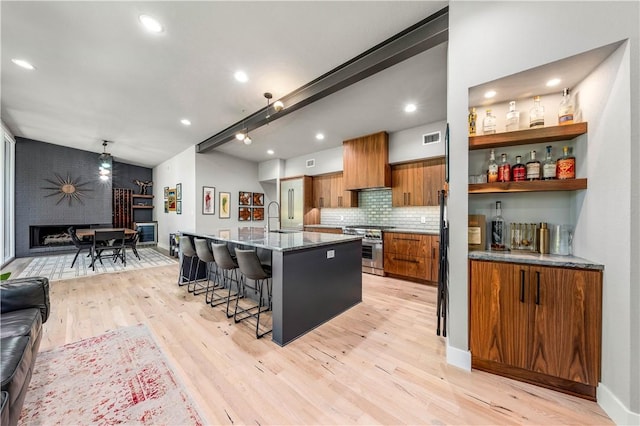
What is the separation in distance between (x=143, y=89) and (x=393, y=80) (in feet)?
11.0

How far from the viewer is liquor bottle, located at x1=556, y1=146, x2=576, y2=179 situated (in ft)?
5.71

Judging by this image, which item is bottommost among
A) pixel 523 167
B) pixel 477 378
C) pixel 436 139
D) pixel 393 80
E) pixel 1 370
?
pixel 477 378

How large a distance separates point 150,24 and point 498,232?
358cm

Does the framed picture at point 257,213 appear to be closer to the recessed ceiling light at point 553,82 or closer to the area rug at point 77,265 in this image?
the area rug at point 77,265

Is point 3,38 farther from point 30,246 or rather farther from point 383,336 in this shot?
point 30,246

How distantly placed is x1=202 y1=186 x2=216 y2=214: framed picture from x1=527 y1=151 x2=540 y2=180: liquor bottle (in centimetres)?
613

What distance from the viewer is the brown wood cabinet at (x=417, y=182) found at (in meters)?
4.26

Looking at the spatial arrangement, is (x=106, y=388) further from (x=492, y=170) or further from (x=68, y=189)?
(x=68, y=189)

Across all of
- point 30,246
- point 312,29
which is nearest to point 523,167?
point 312,29

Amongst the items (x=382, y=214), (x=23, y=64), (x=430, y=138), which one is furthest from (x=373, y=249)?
(x=23, y=64)

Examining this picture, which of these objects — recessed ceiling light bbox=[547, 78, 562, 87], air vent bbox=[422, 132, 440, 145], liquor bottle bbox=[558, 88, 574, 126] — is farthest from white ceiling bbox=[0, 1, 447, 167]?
liquor bottle bbox=[558, 88, 574, 126]

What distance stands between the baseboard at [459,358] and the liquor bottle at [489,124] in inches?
70.2

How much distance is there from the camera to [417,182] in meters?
4.48

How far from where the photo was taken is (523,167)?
1.92 metres
